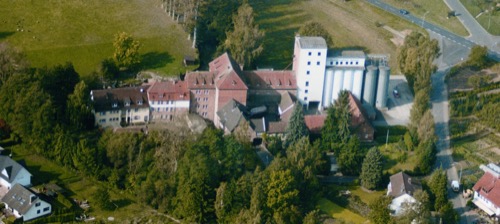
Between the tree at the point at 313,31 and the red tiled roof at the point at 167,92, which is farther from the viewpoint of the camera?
the tree at the point at 313,31

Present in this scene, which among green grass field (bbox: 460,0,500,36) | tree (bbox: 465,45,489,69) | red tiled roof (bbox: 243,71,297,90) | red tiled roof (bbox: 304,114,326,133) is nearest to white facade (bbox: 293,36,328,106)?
red tiled roof (bbox: 243,71,297,90)

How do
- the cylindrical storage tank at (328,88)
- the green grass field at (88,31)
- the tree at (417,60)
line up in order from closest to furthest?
the cylindrical storage tank at (328,88) < the tree at (417,60) < the green grass field at (88,31)

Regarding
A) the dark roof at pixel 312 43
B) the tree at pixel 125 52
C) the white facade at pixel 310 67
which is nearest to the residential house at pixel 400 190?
the white facade at pixel 310 67

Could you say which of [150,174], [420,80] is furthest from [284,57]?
[150,174]

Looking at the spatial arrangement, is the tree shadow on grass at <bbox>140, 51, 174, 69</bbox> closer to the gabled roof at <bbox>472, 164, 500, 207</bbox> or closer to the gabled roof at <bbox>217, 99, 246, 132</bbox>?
the gabled roof at <bbox>217, 99, 246, 132</bbox>

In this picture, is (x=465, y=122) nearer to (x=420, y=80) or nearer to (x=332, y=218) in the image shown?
(x=420, y=80)

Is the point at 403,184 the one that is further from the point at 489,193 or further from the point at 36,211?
the point at 36,211

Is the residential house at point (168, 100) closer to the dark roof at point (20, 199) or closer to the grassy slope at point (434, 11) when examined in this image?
the dark roof at point (20, 199)

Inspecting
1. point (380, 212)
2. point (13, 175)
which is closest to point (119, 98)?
point (13, 175)
